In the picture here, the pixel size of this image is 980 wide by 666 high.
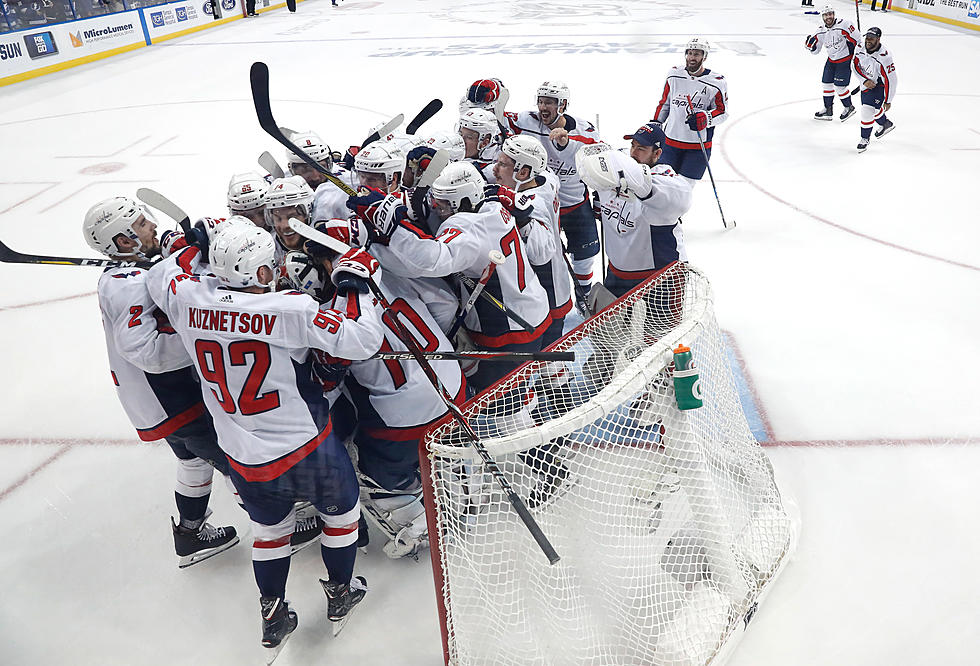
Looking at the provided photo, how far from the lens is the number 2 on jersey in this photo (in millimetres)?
1703

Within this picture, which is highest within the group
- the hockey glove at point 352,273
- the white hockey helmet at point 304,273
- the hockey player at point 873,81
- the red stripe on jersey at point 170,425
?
the hockey glove at point 352,273

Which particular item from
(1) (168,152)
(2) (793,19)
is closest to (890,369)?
(1) (168,152)

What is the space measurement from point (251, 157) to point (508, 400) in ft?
20.1

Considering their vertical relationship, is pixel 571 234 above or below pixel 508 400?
below

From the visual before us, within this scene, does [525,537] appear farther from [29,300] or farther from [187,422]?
[29,300]

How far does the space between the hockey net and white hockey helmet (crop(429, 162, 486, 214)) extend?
0.61 metres

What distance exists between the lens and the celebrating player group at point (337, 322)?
68.3 inches

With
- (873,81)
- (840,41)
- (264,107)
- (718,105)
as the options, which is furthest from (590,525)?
(840,41)

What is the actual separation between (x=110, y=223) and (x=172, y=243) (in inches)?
8.6

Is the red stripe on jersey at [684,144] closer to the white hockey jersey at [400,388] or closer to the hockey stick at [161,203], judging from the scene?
the white hockey jersey at [400,388]

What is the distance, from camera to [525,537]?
5.80ft

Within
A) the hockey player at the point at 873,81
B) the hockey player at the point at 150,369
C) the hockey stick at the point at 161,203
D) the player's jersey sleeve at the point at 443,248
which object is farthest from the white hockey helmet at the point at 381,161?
the hockey player at the point at 873,81

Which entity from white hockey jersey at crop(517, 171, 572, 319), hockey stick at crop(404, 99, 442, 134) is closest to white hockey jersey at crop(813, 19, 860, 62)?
hockey stick at crop(404, 99, 442, 134)

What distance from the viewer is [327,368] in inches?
75.1
